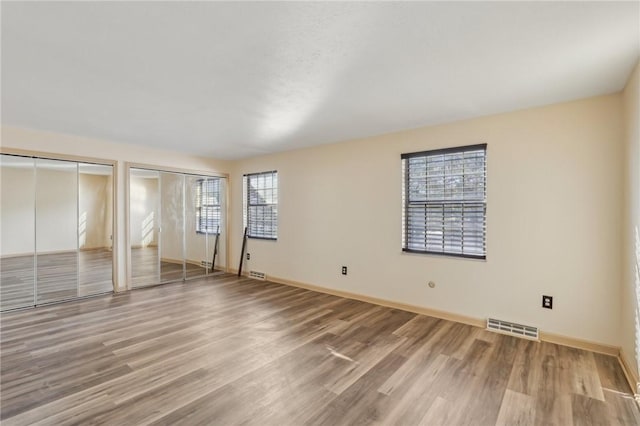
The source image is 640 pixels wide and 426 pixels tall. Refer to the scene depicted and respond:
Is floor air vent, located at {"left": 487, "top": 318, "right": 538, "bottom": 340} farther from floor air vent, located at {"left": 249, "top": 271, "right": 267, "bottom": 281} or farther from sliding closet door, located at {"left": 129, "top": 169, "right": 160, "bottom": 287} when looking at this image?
sliding closet door, located at {"left": 129, "top": 169, "right": 160, "bottom": 287}

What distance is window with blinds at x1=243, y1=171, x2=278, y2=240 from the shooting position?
225 inches

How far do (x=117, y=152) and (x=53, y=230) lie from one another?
1.46 m

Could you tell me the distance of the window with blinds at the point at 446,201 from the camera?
11.4 feet

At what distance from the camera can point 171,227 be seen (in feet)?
18.2

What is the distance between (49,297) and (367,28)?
17.6ft

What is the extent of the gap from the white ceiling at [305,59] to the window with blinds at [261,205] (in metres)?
2.28

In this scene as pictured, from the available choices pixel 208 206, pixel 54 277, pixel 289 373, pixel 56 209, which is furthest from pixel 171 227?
pixel 289 373

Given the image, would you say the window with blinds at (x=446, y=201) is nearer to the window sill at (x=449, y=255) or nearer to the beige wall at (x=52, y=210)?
the window sill at (x=449, y=255)

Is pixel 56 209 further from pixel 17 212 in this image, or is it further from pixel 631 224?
Result: pixel 631 224

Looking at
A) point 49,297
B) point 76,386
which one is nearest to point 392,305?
point 76,386

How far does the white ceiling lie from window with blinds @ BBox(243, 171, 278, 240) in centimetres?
228

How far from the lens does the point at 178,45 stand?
196 centimetres

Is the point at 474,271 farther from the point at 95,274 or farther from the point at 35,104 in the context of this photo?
the point at 95,274

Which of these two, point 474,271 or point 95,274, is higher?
point 474,271
